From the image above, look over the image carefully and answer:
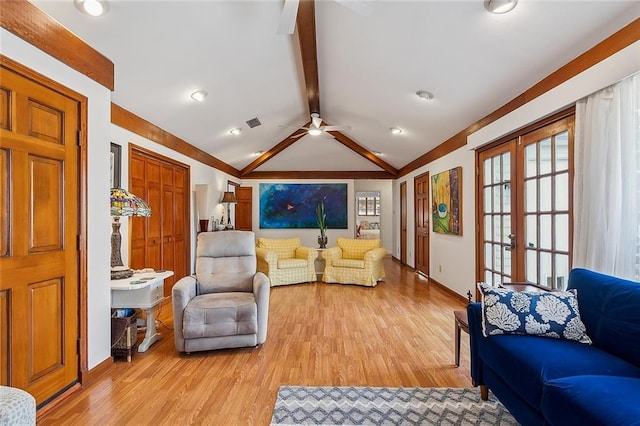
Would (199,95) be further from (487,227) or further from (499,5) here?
(487,227)

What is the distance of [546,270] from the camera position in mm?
2994

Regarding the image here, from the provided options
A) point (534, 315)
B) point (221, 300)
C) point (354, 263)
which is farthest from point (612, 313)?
point (354, 263)

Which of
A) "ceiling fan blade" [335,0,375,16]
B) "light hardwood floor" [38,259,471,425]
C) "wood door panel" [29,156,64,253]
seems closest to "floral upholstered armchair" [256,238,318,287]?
"light hardwood floor" [38,259,471,425]

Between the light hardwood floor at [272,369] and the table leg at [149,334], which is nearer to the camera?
the light hardwood floor at [272,369]

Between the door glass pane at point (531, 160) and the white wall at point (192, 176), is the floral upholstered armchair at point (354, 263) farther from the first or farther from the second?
the door glass pane at point (531, 160)

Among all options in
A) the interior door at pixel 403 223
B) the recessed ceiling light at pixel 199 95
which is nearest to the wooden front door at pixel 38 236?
the recessed ceiling light at pixel 199 95

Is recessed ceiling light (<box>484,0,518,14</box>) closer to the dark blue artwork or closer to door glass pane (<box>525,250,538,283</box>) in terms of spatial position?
door glass pane (<box>525,250,538,283</box>)

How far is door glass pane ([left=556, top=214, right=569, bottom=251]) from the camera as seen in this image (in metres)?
2.74

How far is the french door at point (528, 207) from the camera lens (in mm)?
2785

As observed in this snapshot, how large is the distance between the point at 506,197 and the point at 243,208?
19.3 feet

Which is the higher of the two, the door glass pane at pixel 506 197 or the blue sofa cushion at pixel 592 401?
the door glass pane at pixel 506 197

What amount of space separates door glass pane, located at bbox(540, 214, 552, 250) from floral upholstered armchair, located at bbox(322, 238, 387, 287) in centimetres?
287

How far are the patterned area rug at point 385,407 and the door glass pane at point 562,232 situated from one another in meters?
1.41

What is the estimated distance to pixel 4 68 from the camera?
1782mm
